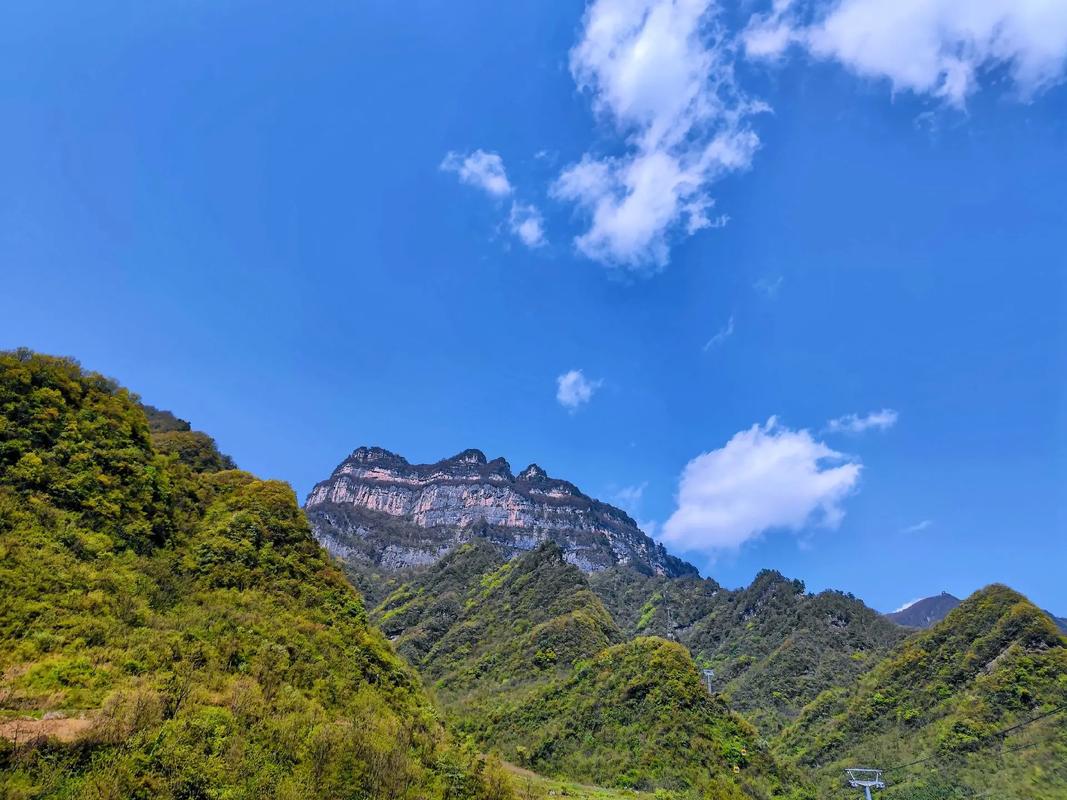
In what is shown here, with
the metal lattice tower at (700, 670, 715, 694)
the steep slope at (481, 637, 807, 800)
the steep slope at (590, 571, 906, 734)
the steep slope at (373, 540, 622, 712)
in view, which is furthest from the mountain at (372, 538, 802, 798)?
the steep slope at (590, 571, 906, 734)

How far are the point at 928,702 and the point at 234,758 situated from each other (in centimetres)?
6563

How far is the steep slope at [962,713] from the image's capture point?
44.4 meters

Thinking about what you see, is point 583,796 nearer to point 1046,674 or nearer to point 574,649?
point 574,649

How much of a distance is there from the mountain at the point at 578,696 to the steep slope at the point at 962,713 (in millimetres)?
12814

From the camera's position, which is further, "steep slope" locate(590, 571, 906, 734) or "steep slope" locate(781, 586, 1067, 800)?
"steep slope" locate(590, 571, 906, 734)

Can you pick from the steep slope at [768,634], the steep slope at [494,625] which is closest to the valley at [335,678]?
the steep slope at [494,625]

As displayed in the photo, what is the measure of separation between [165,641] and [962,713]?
63471mm

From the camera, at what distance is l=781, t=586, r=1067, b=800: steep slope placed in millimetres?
44375

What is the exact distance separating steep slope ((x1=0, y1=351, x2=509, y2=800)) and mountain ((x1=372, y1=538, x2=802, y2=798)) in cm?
2328

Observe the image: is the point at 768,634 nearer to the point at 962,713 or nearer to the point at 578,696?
the point at 962,713

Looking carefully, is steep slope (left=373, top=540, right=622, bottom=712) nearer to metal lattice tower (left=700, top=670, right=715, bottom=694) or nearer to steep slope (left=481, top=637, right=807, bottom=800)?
steep slope (left=481, top=637, right=807, bottom=800)

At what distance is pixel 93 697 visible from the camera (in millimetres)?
17125

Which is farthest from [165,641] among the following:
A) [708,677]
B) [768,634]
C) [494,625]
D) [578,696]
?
[768,634]

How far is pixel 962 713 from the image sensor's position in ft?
169
